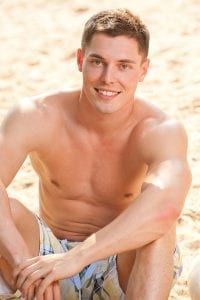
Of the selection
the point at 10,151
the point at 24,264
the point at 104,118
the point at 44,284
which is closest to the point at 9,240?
the point at 24,264

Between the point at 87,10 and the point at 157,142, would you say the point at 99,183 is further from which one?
the point at 87,10

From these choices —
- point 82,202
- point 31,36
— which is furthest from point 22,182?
point 31,36

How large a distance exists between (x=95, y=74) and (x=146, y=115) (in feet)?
0.94

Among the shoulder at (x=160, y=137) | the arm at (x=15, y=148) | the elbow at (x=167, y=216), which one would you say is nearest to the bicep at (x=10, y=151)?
the arm at (x=15, y=148)

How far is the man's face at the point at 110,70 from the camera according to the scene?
3.21 m

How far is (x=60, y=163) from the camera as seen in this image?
343cm

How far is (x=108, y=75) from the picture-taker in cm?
319

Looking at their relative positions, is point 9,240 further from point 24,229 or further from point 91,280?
point 91,280

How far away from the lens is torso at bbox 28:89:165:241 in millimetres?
3402

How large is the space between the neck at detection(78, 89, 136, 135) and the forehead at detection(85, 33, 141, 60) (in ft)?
0.64

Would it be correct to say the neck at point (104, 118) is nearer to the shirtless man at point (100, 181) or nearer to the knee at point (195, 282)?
the shirtless man at point (100, 181)

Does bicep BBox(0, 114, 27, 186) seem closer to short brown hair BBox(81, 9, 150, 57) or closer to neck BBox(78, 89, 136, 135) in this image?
neck BBox(78, 89, 136, 135)

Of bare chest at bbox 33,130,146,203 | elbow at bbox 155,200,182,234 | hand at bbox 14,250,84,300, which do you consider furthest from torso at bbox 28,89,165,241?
hand at bbox 14,250,84,300

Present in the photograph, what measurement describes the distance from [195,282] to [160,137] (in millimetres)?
527
